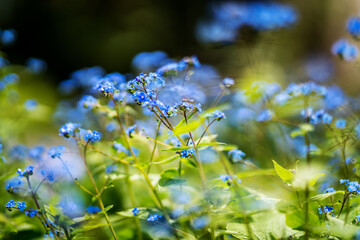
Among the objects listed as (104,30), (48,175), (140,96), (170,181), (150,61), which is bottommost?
→ (170,181)

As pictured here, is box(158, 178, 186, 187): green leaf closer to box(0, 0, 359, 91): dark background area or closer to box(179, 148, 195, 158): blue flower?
box(179, 148, 195, 158): blue flower

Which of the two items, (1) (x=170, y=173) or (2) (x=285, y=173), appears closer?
(2) (x=285, y=173)

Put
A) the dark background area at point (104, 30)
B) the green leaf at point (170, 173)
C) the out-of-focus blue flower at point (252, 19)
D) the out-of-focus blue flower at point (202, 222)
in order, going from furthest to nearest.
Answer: the dark background area at point (104, 30) < the out-of-focus blue flower at point (252, 19) < the green leaf at point (170, 173) < the out-of-focus blue flower at point (202, 222)

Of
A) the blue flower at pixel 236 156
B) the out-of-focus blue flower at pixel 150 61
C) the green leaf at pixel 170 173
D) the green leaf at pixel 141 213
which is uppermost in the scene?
the out-of-focus blue flower at pixel 150 61

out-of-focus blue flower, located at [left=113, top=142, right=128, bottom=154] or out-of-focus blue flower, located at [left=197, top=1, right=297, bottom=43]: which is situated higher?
out-of-focus blue flower, located at [left=197, top=1, right=297, bottom=43]

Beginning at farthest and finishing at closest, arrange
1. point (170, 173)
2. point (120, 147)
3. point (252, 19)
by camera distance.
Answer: point (252, 19) < point (120, 147) < point (170, 173)

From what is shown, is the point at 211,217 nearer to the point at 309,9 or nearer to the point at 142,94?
the point at 142,94

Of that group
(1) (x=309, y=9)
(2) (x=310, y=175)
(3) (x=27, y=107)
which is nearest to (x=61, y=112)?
(3) (x=27, y=107)

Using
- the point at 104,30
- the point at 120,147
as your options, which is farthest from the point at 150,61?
the point at 104,30

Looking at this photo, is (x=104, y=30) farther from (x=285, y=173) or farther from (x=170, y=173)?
(x=285, y=173)

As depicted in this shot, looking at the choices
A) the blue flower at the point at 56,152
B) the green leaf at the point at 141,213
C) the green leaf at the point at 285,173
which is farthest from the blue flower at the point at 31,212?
the green leaf at the point at 285,173

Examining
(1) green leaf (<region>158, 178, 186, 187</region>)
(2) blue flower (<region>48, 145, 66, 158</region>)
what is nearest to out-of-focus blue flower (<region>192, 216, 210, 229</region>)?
(1) green leaf (<region>158, 178, 186, 187</region>)

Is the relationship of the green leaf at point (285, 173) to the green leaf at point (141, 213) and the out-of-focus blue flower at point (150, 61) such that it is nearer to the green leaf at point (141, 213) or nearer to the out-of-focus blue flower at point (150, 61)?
the green leaf at point (141, 213)
